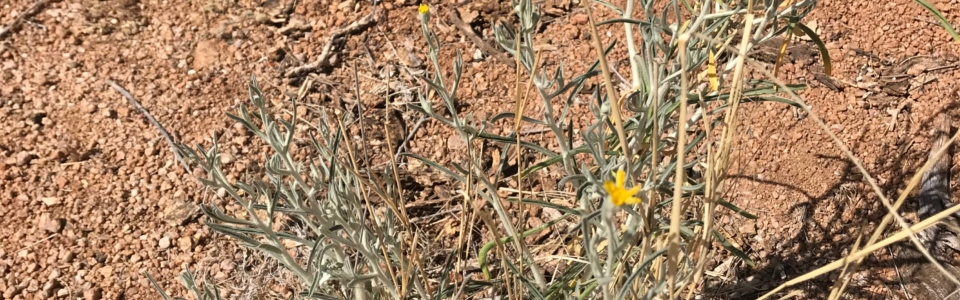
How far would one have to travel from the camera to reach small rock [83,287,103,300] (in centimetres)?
214

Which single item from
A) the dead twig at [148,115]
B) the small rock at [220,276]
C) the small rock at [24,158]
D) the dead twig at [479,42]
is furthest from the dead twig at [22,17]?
the dead twig at [479,42]

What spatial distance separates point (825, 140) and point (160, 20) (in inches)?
101

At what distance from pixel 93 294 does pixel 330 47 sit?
1.21 m

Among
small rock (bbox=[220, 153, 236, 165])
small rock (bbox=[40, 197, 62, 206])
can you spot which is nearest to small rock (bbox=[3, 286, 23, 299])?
small rock (bbox=[40, 197, 62, 206])

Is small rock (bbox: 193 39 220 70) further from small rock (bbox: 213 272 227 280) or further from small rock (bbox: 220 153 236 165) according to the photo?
small rock (bbox: 213 272 227 280)

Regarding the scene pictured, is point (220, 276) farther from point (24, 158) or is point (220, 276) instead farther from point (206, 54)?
point (206, 54)

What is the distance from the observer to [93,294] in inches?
84.3

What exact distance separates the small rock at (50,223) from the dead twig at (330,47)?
91 centimetres

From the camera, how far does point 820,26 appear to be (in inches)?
102

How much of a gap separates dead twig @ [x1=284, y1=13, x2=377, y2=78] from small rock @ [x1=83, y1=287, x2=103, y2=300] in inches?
39.2

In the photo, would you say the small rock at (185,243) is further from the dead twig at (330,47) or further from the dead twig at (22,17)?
the dead twig at (22,17)

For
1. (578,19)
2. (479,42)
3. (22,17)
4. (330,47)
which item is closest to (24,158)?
(22,17)

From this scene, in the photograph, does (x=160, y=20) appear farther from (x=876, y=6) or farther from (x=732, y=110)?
(x=876, y=6)

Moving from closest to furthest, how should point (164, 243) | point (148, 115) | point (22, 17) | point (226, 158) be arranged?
point (164, 243) → point (226, 158) → point (148, 115) → point (22, 17)
